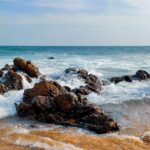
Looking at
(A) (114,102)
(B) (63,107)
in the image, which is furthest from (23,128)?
(A) (114,102)

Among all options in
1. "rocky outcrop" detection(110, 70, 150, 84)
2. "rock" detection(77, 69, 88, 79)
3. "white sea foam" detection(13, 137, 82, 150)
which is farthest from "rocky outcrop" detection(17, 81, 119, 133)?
"rocky outcrop" detection(110, 70, 150, 84)

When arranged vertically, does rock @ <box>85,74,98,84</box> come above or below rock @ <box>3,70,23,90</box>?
below

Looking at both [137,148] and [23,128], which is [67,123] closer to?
[23,128]

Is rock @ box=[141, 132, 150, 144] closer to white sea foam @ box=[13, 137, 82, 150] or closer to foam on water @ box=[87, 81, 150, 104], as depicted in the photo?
white sea foam @ box=[13, 137, 82, 150]

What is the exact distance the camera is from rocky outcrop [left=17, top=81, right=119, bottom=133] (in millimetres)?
15266

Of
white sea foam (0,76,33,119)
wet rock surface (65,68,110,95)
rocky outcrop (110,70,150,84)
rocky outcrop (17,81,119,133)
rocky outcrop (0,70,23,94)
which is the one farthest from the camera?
rocky outcrop (110,70,150,84)

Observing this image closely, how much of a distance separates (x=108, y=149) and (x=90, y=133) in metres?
2.46

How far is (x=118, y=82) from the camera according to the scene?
2866 centimetres

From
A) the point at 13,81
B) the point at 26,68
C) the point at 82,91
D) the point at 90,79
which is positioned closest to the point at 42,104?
the point at 13,81

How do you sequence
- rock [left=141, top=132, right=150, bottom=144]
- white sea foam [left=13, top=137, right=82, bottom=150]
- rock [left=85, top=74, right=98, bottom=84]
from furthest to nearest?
rock [left=85, top=74, right=98, bottom=84] < rock [left=141, top=132, right=150, bottom=144] < white sea foam [left=13, top=137, right=82, bottom=150]

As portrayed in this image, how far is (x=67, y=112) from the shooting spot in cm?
1664

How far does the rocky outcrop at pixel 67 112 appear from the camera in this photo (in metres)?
15.3

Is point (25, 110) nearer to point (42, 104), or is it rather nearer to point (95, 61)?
point (42, 104)

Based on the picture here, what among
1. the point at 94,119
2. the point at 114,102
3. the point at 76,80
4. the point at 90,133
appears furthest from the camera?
the point at 76,80
